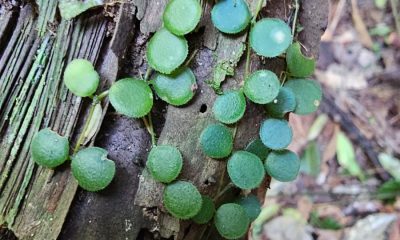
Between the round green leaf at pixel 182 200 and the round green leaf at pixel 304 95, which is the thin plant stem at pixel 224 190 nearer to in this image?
the round green leaf at pixel 182 200

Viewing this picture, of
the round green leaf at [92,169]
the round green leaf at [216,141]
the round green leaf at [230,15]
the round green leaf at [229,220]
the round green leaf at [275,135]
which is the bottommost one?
the round green leaf at [229,220]

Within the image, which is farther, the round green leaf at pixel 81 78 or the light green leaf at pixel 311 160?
the light green leaf at pixel 311 160

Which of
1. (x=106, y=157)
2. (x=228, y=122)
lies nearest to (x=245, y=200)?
(x=228, y=122)

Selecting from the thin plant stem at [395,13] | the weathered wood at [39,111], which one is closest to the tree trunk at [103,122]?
the weathered wood at [39,111]

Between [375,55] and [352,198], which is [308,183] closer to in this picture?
[352,198]

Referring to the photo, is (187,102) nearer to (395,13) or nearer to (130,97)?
(130,97)

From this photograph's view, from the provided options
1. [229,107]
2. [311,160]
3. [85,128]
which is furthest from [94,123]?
[311,160]
